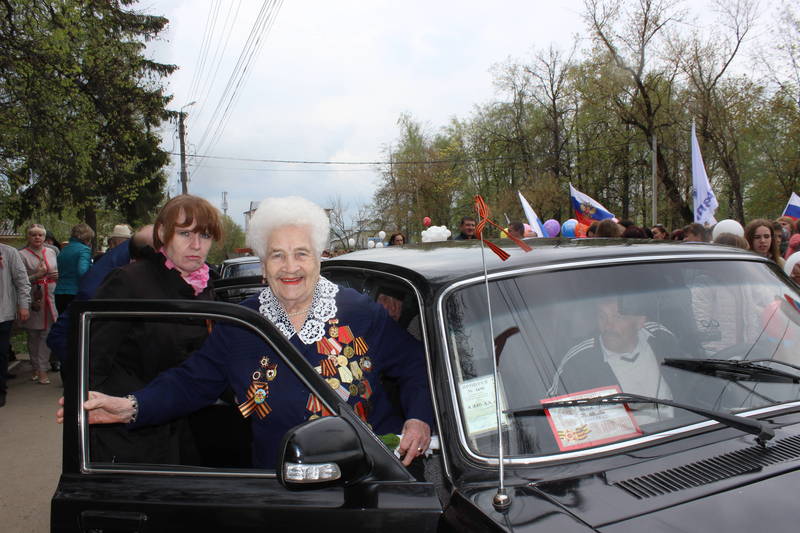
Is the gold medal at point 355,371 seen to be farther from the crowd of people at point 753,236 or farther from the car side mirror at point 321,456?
the crowd of people at point 753,236

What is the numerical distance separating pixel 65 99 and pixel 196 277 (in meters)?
11.0

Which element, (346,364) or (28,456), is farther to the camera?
(28,456)

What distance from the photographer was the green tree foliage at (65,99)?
10375 mm

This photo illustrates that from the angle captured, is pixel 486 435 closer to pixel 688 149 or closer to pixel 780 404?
pixel 780 404

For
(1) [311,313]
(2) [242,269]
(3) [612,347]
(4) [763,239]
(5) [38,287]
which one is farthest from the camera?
(2) [242,269]

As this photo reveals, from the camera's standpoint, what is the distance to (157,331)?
2387 mm

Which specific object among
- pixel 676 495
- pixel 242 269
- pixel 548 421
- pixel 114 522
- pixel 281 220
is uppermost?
pixel 281 220

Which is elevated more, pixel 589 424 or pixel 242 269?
pixel 242 269

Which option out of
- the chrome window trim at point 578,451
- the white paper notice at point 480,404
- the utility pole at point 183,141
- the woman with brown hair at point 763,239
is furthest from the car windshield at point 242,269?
the utility pole at point 183,141

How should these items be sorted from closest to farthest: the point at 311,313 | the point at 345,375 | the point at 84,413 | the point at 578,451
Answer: the point at 578,451 → the point at 84,413 → the point at 345,375 → the point at 311,313

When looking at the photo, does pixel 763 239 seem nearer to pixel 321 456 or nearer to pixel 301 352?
pixel 301 352

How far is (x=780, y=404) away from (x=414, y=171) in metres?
47.2

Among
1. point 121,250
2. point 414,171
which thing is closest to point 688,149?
point 414,171

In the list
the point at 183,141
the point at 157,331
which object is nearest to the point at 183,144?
the point at 183,141
